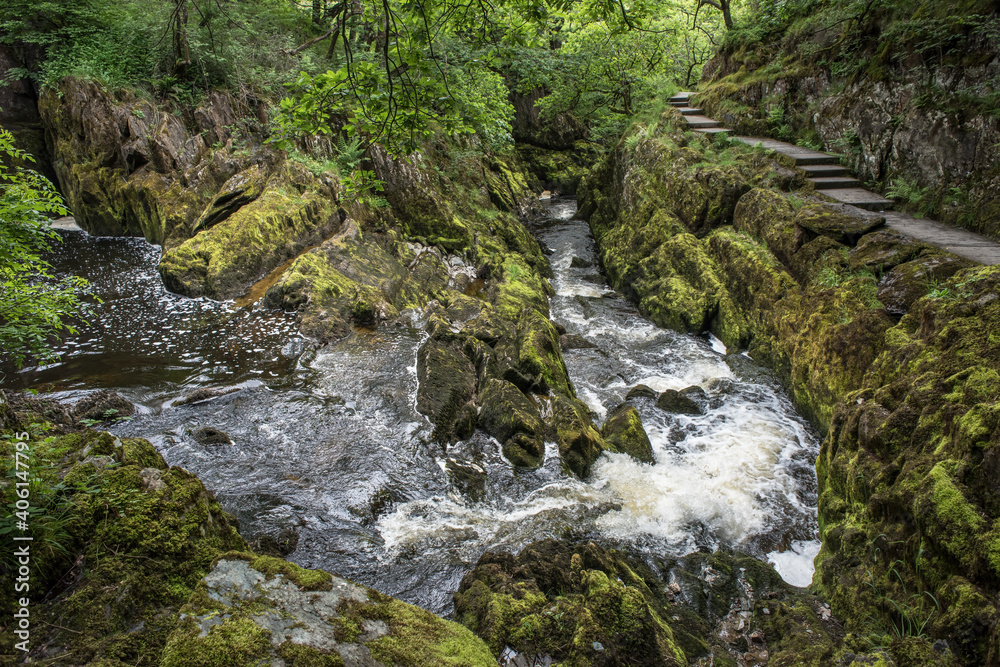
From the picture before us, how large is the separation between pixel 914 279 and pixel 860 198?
3887 mm

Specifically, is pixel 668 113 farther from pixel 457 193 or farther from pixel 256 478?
pixel 256 478

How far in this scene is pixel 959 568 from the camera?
11.1 feet

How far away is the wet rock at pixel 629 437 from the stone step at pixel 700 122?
38.3ft

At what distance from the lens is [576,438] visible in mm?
6871

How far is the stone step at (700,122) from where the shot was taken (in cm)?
1527

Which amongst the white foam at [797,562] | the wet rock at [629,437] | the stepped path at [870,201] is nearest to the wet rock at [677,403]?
the wet rock at [629,437]

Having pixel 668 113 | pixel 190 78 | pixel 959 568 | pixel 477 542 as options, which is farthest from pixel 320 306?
pixel 668 113

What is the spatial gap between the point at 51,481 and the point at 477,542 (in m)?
3.78

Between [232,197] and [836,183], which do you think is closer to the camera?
[836,183]

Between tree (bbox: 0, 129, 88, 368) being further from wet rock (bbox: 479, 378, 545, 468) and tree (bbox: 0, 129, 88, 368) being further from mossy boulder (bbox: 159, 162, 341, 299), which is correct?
mossy boulder (bbox: 159, 162, 341, 299)

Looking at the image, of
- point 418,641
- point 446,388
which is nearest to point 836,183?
point 446,388

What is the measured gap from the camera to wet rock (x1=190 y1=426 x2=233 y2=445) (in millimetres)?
6414

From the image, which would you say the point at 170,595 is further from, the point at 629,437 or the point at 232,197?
the point at 232,197

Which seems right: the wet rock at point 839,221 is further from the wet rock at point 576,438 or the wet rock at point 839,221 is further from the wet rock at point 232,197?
the wet rock at point 232,197
